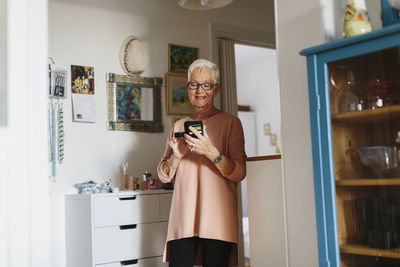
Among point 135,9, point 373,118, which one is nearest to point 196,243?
point 373,118

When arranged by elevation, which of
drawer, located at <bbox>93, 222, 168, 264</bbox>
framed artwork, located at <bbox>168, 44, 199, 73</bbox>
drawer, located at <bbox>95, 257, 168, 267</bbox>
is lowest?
drawer, located at <bbox>95, 257, 168, 267</bbox>

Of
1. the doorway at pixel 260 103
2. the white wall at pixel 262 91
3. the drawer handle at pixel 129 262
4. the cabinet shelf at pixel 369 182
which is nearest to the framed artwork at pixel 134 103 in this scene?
the drawer handle at pixel 129 262

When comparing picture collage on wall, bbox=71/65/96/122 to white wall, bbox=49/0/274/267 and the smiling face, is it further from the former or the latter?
the smiling face

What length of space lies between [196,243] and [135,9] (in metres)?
2.29

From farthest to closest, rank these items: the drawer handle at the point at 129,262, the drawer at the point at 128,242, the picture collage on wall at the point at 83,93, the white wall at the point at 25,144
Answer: the picture collage on wall at the point at 83,93 → the drawer handle at the point at 129,262 → the drawer at the point at 128,242 → the white wall at the point at 25,144

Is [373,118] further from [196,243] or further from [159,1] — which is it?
[159,1]

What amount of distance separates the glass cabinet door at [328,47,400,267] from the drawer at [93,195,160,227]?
198 centimetres

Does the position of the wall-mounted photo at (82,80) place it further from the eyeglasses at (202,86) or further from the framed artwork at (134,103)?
the eyeglasses at (202,86)

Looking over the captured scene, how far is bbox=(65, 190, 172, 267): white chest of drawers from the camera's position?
10.5 ft

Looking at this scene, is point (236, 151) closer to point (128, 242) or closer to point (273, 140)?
point (128, 242)

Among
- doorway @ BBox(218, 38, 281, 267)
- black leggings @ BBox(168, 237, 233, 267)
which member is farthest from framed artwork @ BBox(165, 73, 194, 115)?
doorway @ BBox(218, 38, 281, 267)

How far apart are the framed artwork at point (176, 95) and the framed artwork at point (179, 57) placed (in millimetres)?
69

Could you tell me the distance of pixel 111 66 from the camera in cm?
384

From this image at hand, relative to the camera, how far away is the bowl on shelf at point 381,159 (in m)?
1.51
